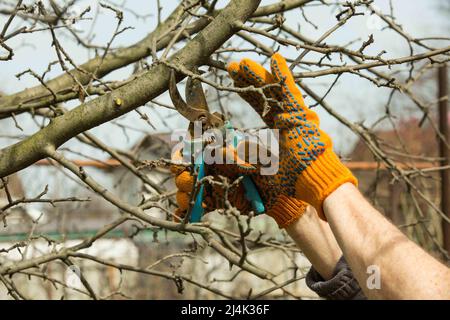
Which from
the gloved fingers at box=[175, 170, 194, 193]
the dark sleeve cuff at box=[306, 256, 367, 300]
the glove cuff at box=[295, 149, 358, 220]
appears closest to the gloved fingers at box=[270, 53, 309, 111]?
the glove cuff at box=[295, 149, 358, 220]

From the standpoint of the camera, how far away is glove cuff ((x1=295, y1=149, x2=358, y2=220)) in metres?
2.16

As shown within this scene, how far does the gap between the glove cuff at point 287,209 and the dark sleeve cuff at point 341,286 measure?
0.24m

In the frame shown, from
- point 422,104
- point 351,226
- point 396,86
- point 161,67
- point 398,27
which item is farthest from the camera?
point 422,104

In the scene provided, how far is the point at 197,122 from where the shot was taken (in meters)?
2.38

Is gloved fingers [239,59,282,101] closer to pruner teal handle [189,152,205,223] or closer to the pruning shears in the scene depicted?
the pruning shears

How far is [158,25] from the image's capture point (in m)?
3.70

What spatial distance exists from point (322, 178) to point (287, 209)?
1.32 feet

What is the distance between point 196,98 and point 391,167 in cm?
164

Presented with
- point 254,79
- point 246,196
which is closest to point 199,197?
point 246,196

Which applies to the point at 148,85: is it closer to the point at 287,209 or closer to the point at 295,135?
the point at 295,135

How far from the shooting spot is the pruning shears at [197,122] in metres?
2.33
